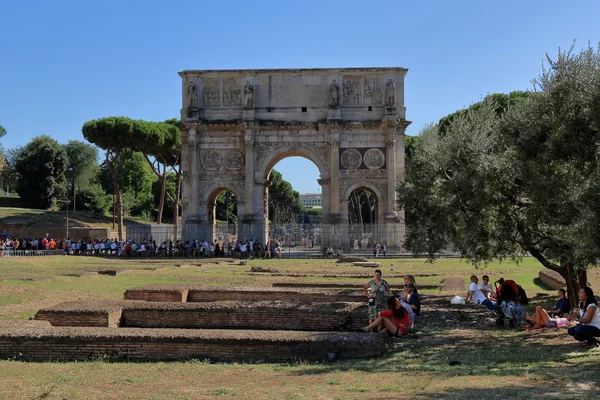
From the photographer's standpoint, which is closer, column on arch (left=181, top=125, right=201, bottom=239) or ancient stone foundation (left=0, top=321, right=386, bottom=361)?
ancient stone foundation (left=0, top=321, right=386, bottom=361)

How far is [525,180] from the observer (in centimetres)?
1014

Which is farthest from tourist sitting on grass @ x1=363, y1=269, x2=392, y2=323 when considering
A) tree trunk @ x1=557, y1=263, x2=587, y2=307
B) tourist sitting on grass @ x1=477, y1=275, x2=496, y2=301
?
tree trunk @ x1=557, y1=263, x2=587, y2=307

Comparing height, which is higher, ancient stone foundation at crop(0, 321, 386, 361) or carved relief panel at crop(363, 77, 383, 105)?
carved relief panel at crop(363, 77, 383, 105)

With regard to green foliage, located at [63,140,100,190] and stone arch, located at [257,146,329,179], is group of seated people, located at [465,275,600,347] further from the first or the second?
green foliage, located at [63,140,100,190]

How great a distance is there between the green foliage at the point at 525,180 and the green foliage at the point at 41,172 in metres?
45.9

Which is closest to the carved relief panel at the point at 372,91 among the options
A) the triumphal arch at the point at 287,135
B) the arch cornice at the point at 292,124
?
the triumphal arch at the point at 287,135

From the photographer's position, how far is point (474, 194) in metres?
11.7

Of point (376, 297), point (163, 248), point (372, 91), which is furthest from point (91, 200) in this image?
point (376, 297)

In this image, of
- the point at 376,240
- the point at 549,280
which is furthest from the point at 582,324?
the point at 376,240

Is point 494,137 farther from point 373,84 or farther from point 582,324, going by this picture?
point 373,84

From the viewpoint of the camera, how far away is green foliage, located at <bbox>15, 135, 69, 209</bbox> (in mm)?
54406

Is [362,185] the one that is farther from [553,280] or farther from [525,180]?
[525,180]

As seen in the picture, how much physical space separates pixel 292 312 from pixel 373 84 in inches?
1049

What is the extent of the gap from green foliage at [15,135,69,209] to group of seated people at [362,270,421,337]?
163 feet
